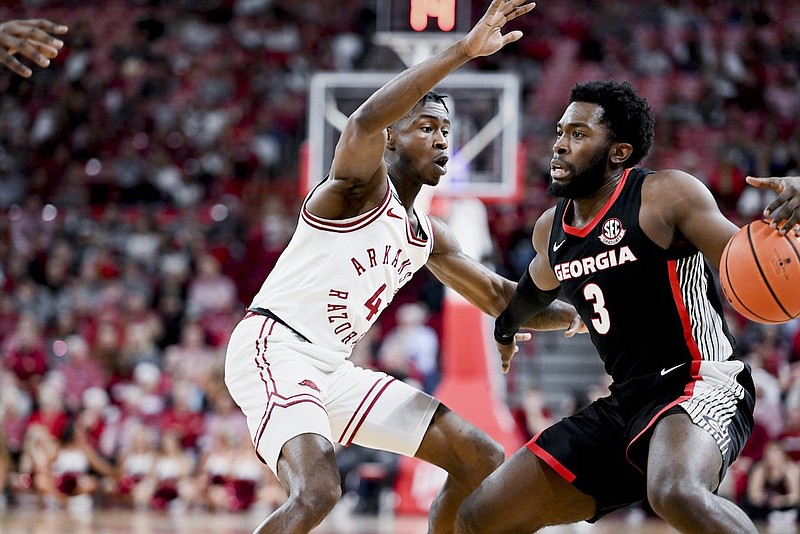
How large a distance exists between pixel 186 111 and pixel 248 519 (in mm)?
10283

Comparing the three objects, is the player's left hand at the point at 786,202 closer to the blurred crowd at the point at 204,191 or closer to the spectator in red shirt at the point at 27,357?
the blurred crowd at the point at 204,191

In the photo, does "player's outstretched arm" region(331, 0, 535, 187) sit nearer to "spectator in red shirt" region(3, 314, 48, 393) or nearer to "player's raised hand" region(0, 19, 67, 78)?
"player's raised hand" region(0, 19, 67, 78)

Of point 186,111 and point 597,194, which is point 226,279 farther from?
point 597,194

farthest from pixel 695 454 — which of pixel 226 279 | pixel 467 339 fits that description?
pixel 226 279

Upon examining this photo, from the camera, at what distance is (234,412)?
12469mm

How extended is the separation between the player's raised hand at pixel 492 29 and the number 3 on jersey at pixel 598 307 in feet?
3.78

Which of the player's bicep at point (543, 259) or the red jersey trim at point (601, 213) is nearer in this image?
the red jersey trim at point (601, 213)

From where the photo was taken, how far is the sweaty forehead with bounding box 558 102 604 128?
509 centimetres

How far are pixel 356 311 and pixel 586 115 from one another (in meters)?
1.42

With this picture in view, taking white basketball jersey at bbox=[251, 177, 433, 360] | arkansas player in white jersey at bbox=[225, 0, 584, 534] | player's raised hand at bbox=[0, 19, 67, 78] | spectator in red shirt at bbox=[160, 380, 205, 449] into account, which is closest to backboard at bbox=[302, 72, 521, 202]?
spectator in red shirt at bbox=[160, 380, 205, 449]

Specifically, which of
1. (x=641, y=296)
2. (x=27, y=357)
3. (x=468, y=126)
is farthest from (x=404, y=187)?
(x=27, y=357)

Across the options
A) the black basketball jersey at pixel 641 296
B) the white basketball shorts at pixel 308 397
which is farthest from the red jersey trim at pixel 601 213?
A: the white basketball shorts at pixel 308 397

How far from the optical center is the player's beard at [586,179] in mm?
5070

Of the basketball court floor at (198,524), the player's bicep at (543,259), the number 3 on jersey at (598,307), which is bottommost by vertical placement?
the basketball court floor at (198,524)
